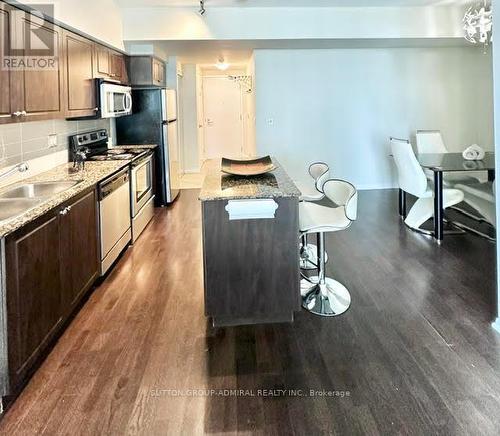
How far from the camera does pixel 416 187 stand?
4.75 metres

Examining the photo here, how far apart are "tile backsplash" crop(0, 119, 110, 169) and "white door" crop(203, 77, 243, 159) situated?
7307 millimetres

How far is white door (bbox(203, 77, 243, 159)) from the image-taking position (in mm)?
11719

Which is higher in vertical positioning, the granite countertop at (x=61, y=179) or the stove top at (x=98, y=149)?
the stove top at (x=98, y=149)

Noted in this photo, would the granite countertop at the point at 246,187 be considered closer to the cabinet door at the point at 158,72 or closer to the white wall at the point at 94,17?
the white wall at the point at 94,17

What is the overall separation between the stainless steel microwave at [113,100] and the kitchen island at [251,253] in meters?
2.19

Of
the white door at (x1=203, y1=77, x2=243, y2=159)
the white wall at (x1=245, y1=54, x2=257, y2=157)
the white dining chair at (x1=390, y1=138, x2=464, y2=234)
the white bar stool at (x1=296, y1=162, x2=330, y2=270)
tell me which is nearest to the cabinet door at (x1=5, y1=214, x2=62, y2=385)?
the white bar stool at (x1=296, y1=162, x2=330, y2=270)

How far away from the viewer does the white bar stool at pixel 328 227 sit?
114 inches

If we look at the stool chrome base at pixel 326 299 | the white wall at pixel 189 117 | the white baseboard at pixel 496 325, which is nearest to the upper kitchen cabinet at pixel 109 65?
the stool chrome base at pixel 326 299

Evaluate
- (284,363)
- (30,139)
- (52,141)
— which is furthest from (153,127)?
(284,363)

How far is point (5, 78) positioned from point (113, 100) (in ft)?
7.56

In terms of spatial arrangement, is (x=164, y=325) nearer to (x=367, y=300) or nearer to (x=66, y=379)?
(x=66, y=379)

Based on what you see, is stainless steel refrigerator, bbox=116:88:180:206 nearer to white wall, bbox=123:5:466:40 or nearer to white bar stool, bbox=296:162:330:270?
white wall, bbox=123:5:466:40

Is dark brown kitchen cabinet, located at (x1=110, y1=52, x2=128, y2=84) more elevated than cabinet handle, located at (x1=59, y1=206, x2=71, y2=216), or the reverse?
dark brown kitchen cabinet, located at (x1=110, y1=52, x2=128, y2=84)

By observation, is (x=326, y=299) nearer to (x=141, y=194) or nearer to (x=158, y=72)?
(x=141, y=194)
